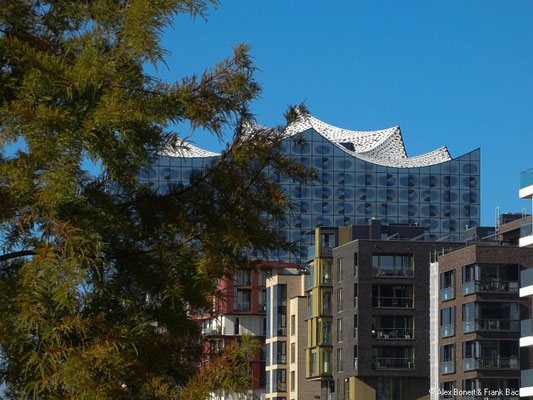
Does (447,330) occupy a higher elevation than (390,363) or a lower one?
higher

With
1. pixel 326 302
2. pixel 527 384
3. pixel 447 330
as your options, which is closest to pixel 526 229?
pixel 527 384

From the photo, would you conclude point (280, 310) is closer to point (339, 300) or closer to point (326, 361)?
point (326, 361)

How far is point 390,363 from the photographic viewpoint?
287ft

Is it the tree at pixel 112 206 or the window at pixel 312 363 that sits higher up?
the tree at pixel 112 206

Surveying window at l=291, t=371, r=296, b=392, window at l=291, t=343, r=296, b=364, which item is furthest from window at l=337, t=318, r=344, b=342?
window at l=291, t=371, r=296, b=392

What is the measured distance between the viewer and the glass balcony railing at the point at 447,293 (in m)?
80.7

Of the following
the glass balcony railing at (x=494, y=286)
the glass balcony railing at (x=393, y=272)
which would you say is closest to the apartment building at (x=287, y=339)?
the glass balcony railing at (x=393, y=272)

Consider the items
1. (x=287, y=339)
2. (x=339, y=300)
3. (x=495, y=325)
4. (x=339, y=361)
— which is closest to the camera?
(x=495, y=325)

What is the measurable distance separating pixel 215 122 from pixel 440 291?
73.9 m

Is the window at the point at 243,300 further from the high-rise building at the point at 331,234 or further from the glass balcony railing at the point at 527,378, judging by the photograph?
the glass balcony railing at the point at 527,378

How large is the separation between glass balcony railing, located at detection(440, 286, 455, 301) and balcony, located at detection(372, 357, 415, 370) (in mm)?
6862

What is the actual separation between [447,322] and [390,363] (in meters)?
7.50

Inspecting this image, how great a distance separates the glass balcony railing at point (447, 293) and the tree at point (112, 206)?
70929 millimetres

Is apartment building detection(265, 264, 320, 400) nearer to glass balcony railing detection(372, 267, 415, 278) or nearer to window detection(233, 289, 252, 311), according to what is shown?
window detection(233, 289, 252, 311)
